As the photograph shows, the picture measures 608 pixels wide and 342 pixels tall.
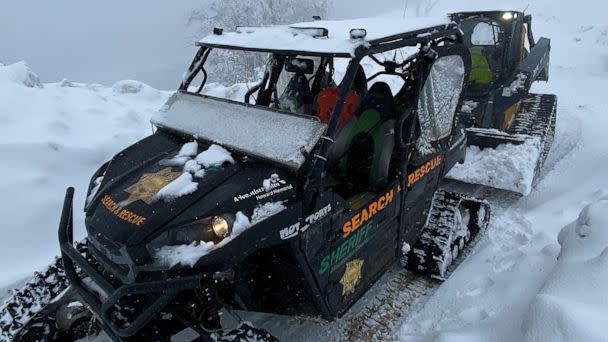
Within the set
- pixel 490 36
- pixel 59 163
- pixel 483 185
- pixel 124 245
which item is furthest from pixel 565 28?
pixel 124 245

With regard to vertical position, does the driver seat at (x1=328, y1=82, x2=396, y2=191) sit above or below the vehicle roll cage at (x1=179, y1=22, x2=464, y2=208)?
below

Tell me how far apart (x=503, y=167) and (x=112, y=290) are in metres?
4.85

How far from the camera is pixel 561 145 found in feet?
25.1

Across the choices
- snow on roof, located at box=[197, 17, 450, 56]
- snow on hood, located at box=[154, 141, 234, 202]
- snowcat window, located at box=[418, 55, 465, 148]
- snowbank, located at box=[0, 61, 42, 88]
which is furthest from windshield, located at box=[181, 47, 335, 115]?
snowbank, located at box=[0, 61, 42, 88]

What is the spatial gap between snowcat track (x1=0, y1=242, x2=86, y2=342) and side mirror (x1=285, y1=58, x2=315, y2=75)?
7.63 ft

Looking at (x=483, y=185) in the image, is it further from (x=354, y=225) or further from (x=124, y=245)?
(x=124, y=245)

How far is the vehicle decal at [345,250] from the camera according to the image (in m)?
3.13

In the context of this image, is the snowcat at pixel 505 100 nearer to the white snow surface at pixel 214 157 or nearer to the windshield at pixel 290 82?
the windshield at pixel 290 82

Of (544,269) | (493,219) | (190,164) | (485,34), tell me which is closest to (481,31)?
(485,34)

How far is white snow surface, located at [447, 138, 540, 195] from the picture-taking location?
5.73 meters

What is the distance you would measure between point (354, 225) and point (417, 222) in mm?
1231

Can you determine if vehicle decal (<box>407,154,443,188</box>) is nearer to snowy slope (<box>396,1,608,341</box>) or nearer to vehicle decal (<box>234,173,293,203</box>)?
snowy slope (<box>396,1,608,341</box>)

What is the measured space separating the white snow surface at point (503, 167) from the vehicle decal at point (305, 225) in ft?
11.8

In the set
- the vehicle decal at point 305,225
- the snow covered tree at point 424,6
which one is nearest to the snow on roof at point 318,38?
the vehicle decal at point 305,225
